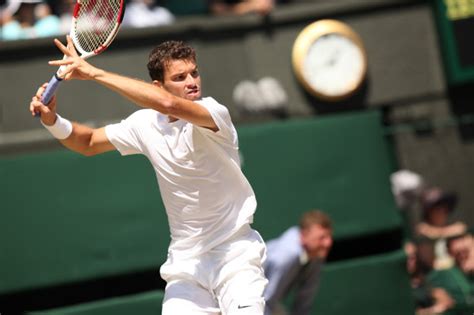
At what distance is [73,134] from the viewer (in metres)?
6.10

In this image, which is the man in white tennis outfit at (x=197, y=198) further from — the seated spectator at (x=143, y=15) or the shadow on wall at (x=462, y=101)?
the shadow on wall at (x=462, y=101)

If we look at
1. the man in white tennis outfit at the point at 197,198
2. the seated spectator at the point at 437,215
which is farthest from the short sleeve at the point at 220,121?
the seated spectator at the point at 437,215

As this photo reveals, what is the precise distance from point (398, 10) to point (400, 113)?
3.65 feet

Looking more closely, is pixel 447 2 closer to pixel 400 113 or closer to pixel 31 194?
pixel 400 113

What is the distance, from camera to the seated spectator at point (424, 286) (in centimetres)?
1031

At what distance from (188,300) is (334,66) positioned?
6.25 metres

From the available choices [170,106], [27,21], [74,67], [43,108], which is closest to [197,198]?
[170,106]

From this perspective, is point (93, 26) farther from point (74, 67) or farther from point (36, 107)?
point (74, 67)

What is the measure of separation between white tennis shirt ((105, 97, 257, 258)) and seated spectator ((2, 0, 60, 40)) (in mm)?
5140

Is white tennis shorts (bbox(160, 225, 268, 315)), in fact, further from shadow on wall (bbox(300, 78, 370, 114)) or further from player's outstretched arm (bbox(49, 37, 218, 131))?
shadow on wall (bbox(300, 78, 370, 114))

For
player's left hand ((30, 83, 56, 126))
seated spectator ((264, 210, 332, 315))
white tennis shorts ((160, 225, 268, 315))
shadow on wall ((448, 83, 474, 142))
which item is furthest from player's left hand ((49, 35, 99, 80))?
shadow on wall ((448, 83, 474, 142))

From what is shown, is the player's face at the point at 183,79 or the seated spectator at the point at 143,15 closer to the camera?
the player's face at the point at 183,79

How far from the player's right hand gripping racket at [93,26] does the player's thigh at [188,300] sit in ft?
3.94

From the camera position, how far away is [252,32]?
37.8 ft
